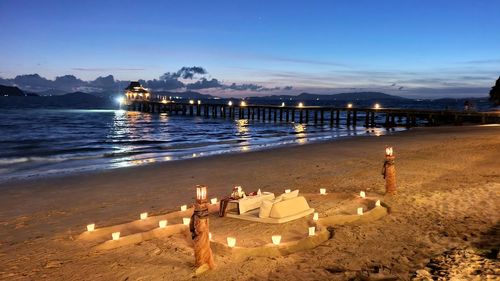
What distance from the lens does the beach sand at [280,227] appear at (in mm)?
5938

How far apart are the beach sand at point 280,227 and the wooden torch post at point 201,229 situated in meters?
0.19

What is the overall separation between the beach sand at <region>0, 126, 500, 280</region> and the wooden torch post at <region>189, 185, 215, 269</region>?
0.62ft

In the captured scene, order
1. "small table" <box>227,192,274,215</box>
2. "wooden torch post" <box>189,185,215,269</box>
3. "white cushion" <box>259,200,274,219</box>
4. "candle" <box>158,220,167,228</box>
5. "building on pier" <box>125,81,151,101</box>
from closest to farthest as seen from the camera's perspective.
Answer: "wooden torch post" <box>189,185,215,269</box> → "candle" <box>158,220,167,228</box> → "white cushion" <box>259,200,274,219</box> → "small table" <box>227,192,274,215</box> → "building on pier" <box>125,81,151,101</box>

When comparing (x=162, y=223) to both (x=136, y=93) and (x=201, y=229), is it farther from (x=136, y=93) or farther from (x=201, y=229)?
(x=136, y=93)

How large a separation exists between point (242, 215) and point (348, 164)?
9.07 m

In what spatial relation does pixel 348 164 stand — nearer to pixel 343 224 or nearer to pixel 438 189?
pixel 438 189

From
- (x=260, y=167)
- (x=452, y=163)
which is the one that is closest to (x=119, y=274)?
(x=260, y=167)

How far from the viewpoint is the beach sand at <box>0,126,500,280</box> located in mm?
5938

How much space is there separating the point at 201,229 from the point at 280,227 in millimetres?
2316

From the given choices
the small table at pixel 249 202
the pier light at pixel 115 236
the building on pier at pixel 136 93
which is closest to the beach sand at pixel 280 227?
the pier light at pixel 115 236

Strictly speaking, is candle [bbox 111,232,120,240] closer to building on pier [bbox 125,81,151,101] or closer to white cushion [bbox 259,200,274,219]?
white cushion [bbox 259,200,274,219]

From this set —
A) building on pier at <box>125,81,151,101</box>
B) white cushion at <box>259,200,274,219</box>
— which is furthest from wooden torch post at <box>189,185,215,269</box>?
building on pier at <box>125,81,151,101</box>

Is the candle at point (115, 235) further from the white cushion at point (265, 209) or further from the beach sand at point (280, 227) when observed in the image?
the white cushion at point (265, 209)

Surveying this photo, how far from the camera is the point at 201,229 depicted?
5.79 meters
